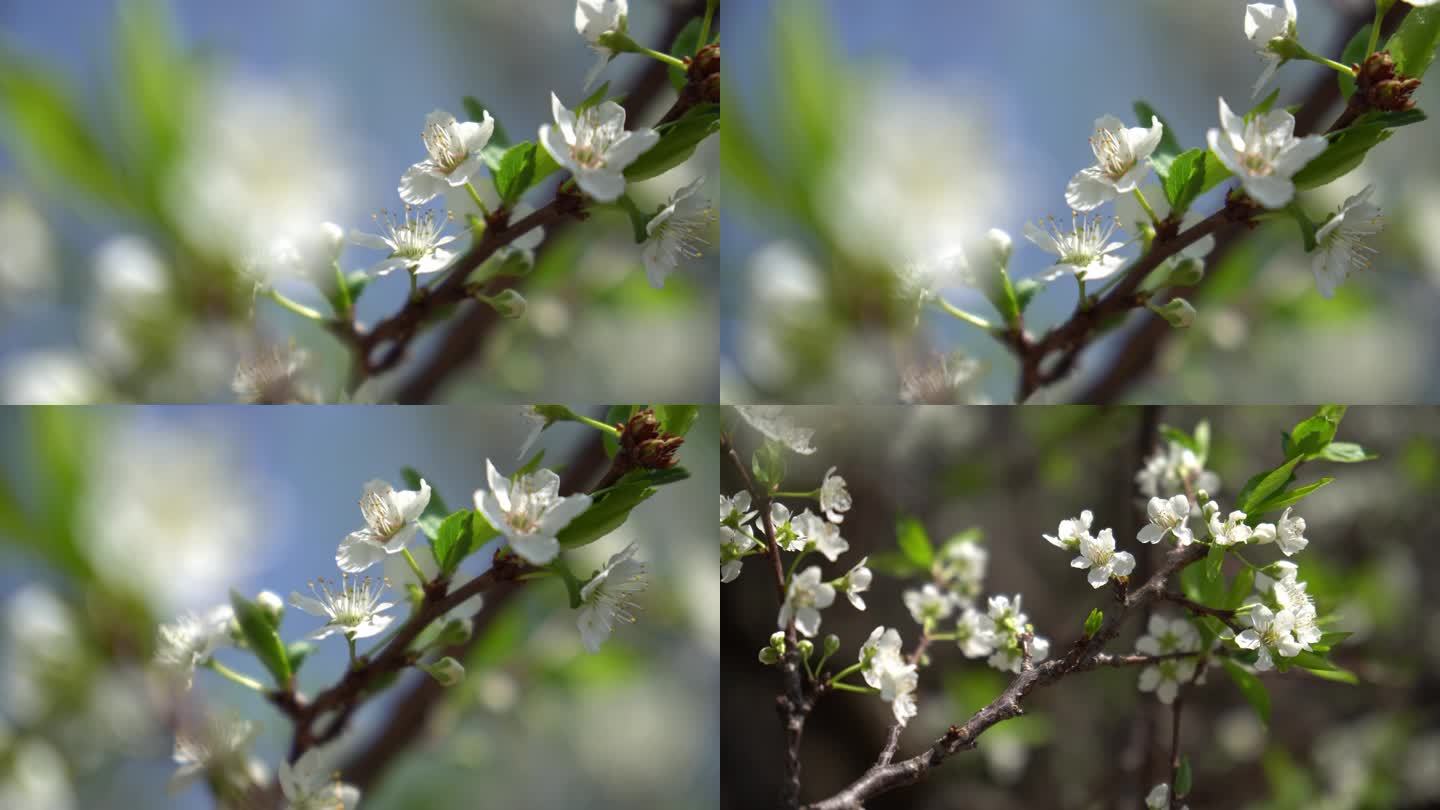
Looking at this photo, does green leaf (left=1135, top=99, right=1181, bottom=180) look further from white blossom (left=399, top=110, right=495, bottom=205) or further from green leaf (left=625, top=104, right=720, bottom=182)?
white blossom (left=399, top=110, right=495, bottom=205)

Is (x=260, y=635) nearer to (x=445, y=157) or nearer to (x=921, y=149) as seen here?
(x=445, y=157)

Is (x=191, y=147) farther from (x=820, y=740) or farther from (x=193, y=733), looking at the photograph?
(x=820, y=740)

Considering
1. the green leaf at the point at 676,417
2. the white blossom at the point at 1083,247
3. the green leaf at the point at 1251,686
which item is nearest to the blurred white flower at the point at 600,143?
the green leaf at the point at 676,417

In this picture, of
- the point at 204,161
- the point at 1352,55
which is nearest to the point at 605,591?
the point at 204,161

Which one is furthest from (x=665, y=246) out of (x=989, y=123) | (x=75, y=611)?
(x=75, y=611)

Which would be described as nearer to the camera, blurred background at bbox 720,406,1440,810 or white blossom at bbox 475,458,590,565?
white blossom at bbox 475,458,590,565

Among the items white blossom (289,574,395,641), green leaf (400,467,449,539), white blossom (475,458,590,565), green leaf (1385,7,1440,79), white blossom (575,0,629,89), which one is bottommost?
white blossom (289,574,395,641)

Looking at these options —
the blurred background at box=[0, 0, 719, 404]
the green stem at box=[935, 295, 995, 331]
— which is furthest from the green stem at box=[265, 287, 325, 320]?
the green stem at box=[935, 295, 995, 331]
